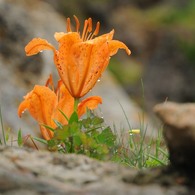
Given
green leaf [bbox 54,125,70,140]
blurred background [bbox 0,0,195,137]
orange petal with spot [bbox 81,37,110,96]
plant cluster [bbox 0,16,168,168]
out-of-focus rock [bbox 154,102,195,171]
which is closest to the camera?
out-of-focus rock [bbox 154,102,195,171]

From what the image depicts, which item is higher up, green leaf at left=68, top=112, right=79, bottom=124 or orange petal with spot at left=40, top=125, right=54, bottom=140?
green leaf at left=68, top=112, right=79, bottom=124

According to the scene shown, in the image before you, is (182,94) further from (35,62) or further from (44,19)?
(35,62)

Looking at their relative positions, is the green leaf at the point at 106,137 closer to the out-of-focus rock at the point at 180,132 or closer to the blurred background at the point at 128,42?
the out-of-focus rock at the point at 180,132

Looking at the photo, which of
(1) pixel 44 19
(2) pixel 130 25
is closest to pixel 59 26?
(1) pixel 44 19

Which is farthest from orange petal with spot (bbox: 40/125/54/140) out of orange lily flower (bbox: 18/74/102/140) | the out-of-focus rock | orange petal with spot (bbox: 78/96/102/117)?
the out-of-focus rock

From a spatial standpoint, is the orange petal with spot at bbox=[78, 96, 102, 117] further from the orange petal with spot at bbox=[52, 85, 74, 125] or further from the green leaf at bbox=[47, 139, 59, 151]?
the green leaf at bbox=[47, 139, 59, 151]

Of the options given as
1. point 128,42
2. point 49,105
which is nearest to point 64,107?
point 49,105
